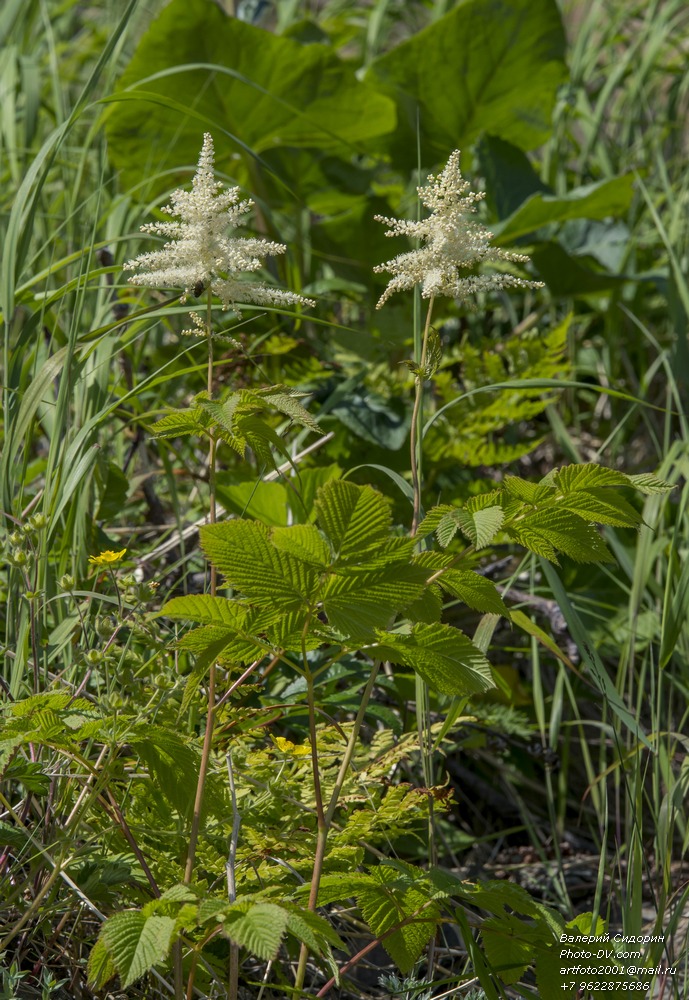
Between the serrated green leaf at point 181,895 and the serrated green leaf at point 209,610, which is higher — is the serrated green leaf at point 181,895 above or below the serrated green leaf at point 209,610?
below

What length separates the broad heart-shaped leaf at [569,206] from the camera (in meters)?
2.21

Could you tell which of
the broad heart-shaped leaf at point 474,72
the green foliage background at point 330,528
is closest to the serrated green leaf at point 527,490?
the green foliage background at point 330,528

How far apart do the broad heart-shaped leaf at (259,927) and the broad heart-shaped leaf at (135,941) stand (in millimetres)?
52

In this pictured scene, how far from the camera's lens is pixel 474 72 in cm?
244

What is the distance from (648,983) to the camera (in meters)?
1.11

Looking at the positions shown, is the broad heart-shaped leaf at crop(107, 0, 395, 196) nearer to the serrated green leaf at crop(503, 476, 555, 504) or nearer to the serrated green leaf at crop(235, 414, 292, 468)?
the serrated green leaf at crop(235, 414, 292, 468)

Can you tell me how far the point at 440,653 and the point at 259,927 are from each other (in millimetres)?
287

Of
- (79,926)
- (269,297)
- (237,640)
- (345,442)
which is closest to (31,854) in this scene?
(79,926)

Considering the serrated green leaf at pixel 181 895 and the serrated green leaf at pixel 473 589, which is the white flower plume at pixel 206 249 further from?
the serrated green leaf at pixel 181 895

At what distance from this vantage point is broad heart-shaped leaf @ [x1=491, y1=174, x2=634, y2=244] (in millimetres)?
2205

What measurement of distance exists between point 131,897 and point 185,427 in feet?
1.67

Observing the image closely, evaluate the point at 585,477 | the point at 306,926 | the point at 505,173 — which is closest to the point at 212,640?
the point at 306,926

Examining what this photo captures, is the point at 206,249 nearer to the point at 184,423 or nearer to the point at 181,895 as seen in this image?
the point at 184,423

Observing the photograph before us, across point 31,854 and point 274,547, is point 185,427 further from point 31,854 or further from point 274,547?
point 31,854
